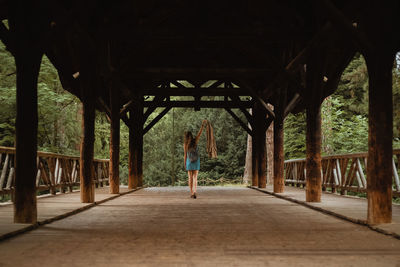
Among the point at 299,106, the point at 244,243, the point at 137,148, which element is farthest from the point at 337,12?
the point at 137,148

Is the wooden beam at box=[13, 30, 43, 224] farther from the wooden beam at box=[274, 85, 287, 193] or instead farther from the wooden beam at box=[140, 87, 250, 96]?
the wooden beam at box=[140, 87, 250, 96]

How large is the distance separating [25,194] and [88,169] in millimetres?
2939

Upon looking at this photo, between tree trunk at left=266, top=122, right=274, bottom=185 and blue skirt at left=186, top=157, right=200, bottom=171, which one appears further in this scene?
tree trunk at left=266, top=122, right=274, bottom=185

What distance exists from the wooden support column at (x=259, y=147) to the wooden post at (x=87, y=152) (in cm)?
782

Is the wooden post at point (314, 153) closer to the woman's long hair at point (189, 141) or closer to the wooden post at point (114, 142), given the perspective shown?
the woman's long hair at point (189, 141)

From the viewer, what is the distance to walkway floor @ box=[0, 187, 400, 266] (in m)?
3.66

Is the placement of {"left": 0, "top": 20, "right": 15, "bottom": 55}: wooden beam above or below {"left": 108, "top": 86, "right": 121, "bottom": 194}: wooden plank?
above

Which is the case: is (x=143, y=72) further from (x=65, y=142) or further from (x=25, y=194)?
(x=65, y=142)

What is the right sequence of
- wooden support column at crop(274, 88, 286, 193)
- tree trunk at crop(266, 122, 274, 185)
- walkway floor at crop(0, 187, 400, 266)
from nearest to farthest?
walkway floor at crop(0, 187, 400, 266), wooden support column at crop(274, 88, 286, 193), tree trunk at crop(266, 122, 274, 185)

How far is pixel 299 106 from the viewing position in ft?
43.8

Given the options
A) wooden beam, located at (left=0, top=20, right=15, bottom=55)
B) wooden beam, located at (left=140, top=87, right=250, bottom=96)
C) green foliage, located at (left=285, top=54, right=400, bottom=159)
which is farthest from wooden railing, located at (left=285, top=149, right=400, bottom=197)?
wooden beam, located at (left=0, top=20, right=15, bottom=55)

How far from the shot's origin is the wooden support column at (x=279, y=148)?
1180cm

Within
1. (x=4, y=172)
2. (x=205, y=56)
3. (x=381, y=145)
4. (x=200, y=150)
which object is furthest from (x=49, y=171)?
(x=200, y=150)

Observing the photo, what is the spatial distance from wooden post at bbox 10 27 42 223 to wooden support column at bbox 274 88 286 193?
289 inches
